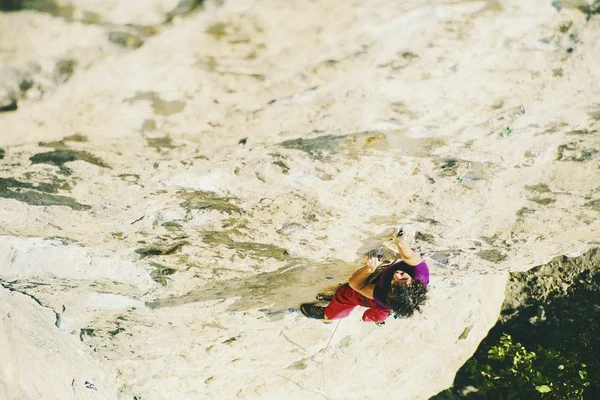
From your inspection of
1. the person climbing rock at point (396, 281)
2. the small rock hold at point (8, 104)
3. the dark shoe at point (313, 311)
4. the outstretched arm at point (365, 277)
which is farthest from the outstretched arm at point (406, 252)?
the small rock hold at point (8, 104)

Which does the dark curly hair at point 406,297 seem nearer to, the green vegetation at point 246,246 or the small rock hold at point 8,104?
the green vegetation at point 246,246

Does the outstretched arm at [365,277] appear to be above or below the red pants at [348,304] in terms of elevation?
above

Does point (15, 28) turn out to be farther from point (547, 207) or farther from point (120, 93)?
point (547, 207)

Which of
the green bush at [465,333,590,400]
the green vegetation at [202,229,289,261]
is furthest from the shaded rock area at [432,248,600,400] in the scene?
the green vegetation at [202,229,289,261]

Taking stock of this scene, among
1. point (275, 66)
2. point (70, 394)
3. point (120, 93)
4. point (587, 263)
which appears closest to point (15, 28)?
point (120, 93)

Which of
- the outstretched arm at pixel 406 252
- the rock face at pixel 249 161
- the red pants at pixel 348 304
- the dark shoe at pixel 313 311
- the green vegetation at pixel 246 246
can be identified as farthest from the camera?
the dark shoe at pixel 313 311

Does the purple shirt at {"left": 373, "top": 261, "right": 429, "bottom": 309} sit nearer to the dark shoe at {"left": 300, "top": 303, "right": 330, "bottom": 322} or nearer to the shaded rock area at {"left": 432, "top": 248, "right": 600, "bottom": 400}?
the dark shoe at {"left": 300, "top": 303, "right": 330, "bottom": 322}

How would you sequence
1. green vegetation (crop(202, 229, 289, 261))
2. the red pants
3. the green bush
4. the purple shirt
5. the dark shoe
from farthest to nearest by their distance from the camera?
the green bush < the dark shoe < the red pants < the purple shirt < green vegetation (crop(202, 229, 289, 261))
